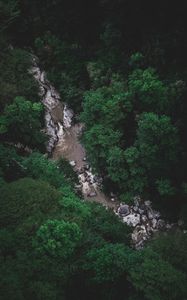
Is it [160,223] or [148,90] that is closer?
[148,90]

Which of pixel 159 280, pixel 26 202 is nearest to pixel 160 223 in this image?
pixel 159 280

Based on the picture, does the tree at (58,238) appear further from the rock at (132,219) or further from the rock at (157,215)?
the rock at (157,215)

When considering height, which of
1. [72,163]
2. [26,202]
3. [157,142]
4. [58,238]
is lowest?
[58,238]

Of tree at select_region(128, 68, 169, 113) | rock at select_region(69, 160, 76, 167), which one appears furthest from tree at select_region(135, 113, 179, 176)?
rock at select_region(69, 160, 76, 167)

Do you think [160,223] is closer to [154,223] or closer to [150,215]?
[154,223]

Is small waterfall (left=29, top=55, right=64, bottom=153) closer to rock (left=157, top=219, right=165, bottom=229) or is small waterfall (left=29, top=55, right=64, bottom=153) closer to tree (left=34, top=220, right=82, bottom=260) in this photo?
rock (left=157, top=219, right=165, bottom=229)

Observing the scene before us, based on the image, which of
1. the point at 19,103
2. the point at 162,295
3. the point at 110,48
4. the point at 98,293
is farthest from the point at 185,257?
the point at 110,48

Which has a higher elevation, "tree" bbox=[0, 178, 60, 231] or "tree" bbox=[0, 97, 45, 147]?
"tree" bbox=[0, 97, 45, 147]
